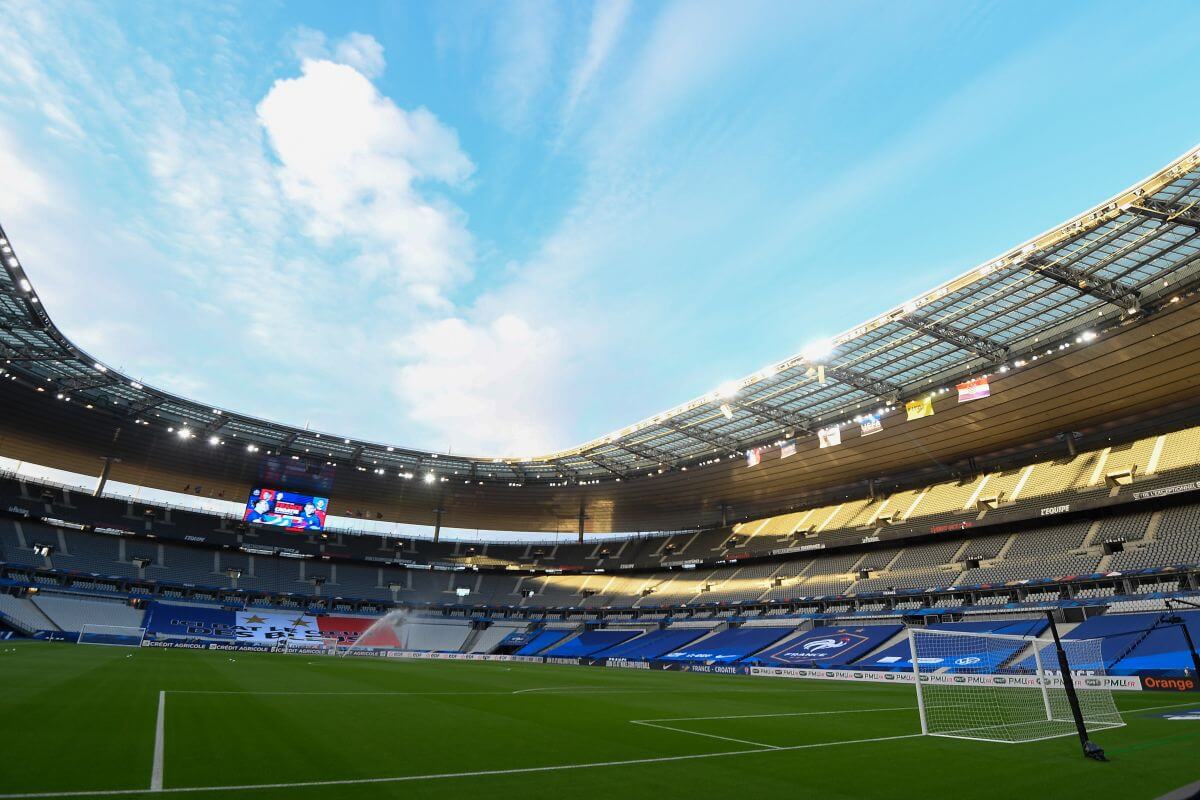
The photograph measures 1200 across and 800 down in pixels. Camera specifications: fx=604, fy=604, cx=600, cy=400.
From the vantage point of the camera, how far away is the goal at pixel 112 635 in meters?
42.4

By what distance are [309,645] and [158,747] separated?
51449 millimetres

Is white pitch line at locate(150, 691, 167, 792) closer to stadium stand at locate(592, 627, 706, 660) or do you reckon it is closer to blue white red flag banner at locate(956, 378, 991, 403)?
blue white red flag banner at locate(956, 378, 991, 403)

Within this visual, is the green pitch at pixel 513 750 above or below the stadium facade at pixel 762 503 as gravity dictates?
below

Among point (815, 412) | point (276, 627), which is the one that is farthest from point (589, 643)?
point (815, 412)

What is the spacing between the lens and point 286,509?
58719 millimetres

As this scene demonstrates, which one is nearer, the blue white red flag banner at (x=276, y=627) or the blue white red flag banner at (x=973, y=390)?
the blue white red flag banner at (x=973, y=390)

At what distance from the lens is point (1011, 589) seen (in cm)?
3656

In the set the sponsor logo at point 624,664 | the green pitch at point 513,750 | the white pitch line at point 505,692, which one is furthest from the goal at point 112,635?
the white pitch line at point 505,692

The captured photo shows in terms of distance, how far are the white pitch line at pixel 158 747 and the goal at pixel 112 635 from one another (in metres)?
38.7

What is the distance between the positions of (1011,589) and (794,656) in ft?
44.6

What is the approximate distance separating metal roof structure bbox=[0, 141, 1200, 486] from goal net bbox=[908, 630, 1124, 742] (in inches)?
562

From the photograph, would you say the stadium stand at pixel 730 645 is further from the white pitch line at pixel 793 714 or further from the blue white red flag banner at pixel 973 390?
the white pitch line at pixel 793 714

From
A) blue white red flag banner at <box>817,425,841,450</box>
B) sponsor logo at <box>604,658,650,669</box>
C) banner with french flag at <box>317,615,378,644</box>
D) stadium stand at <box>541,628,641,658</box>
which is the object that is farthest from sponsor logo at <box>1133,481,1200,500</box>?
banner with french flag at <box>317,615,378,644</box>

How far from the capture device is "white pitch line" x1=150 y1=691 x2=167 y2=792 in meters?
6.58
